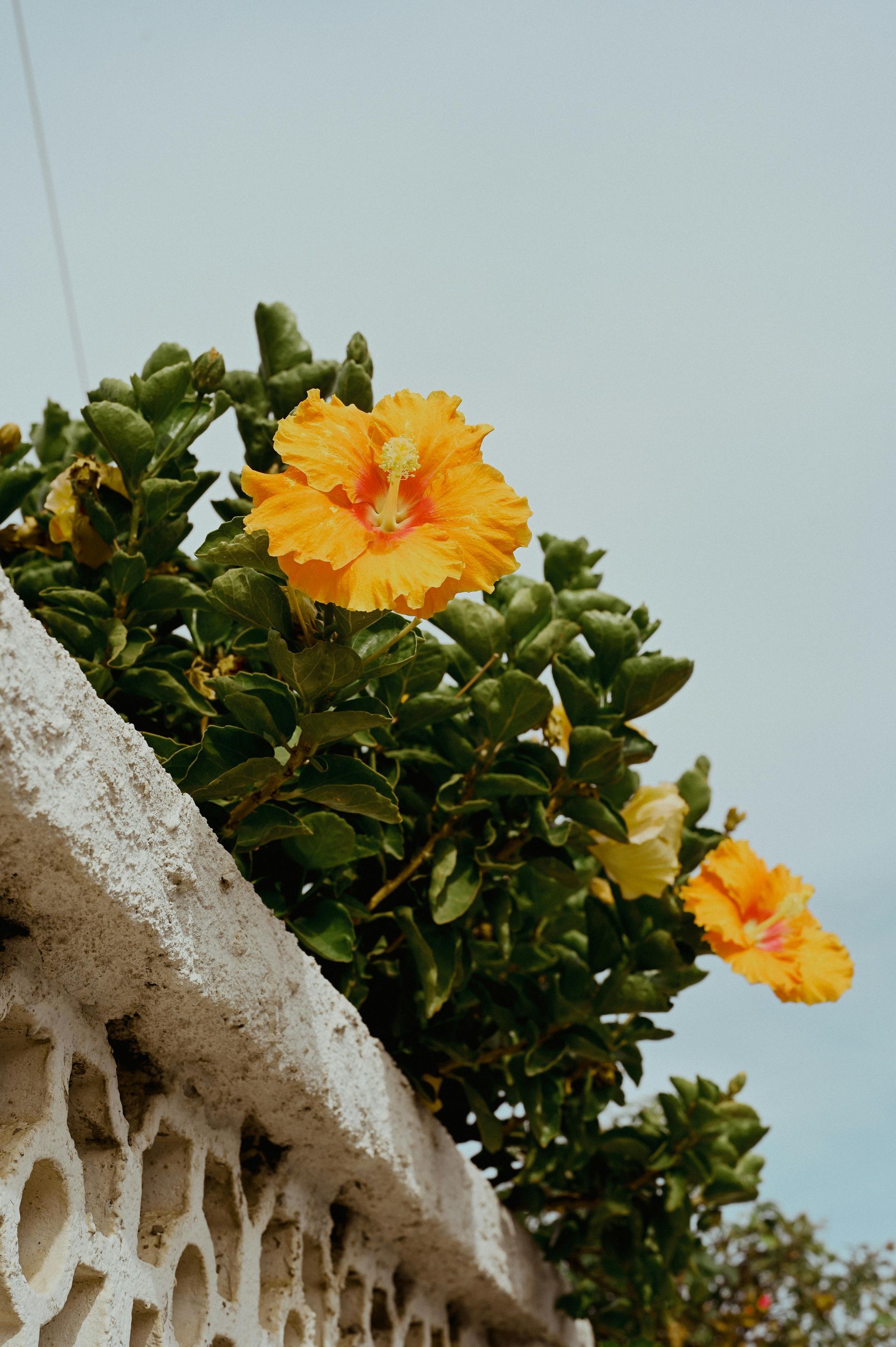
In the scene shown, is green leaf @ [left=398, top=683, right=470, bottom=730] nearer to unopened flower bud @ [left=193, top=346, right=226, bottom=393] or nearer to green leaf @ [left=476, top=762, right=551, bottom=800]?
green leaf @ [left=476, top=762, right=551, bottom=800]

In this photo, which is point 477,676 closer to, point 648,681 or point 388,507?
point 648,681

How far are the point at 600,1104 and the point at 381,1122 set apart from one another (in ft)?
2.30

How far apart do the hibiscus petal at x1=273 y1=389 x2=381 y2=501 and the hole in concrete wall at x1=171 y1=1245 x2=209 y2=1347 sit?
2.03ft

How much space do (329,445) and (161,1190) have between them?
0.61m

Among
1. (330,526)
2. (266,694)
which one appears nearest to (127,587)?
(266,694)

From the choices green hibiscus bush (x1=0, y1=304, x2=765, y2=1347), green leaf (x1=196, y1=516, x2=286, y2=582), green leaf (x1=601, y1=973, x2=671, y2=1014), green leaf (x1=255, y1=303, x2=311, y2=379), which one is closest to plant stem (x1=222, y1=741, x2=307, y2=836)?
green hibiscus bush (x1=0, y1=304, x2=765, y2=1347)

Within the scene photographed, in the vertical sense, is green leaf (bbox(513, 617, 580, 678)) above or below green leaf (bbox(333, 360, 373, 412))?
below

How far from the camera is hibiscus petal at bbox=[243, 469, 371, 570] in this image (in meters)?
0.82

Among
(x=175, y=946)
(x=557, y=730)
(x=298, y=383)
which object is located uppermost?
(x=298, y=383)

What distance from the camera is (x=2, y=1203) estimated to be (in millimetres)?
684

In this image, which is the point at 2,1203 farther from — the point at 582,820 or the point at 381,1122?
the point at 582,820

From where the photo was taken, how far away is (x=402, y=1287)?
4.94ft

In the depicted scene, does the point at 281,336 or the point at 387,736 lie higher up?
the point at 281,336

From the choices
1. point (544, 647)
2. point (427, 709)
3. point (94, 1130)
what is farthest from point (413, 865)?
point (94, 1130)
